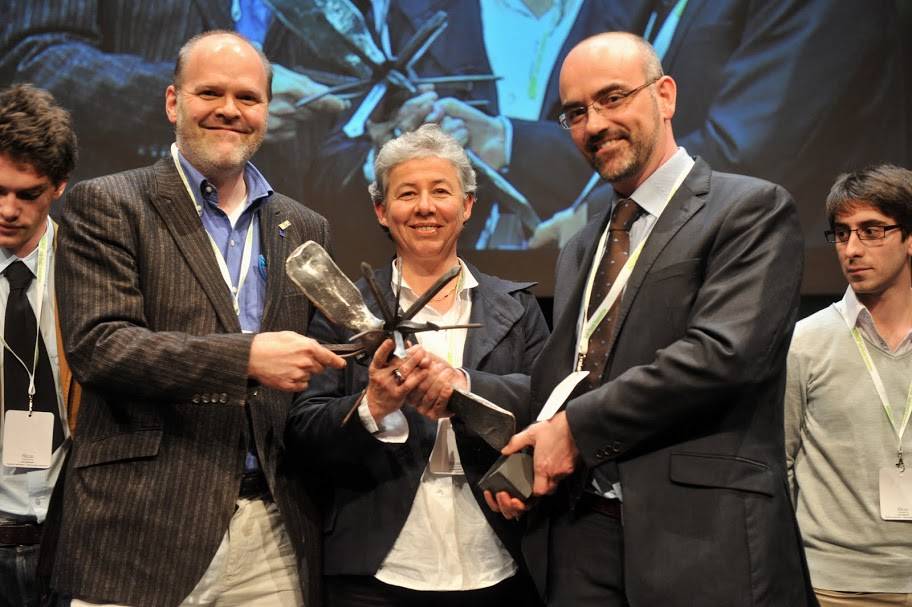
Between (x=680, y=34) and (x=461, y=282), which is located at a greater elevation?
(x=680, y=34)

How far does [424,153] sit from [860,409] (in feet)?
4.86

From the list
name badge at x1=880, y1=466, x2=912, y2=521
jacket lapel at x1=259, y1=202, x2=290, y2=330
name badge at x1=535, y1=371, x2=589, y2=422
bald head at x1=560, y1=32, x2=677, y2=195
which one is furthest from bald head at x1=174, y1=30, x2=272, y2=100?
name badge at x1=880, y1=466, x2=912, y2=521

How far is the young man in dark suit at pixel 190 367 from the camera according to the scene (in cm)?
199

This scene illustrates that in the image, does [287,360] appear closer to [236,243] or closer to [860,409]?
[236,243]

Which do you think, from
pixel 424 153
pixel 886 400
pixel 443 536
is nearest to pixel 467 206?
pixel 424 153

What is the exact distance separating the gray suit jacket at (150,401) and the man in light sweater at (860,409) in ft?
5.04

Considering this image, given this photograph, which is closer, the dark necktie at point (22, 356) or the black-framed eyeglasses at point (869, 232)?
the dark necktie at point (22, 356)

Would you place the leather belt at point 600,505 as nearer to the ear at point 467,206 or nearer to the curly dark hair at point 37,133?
the ear at point 467,206

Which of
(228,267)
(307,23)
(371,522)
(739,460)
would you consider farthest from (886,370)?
(307,23)

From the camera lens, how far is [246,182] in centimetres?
239

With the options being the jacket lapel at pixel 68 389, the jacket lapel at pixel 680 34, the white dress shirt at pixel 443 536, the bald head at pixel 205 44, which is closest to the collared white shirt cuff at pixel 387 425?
the white dress shirt at pixel 443 536

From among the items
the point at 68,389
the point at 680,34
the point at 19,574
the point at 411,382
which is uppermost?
the point at 680,34

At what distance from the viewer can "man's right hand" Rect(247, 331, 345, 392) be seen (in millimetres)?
1971

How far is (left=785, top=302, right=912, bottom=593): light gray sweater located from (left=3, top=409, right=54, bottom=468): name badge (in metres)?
2.14
